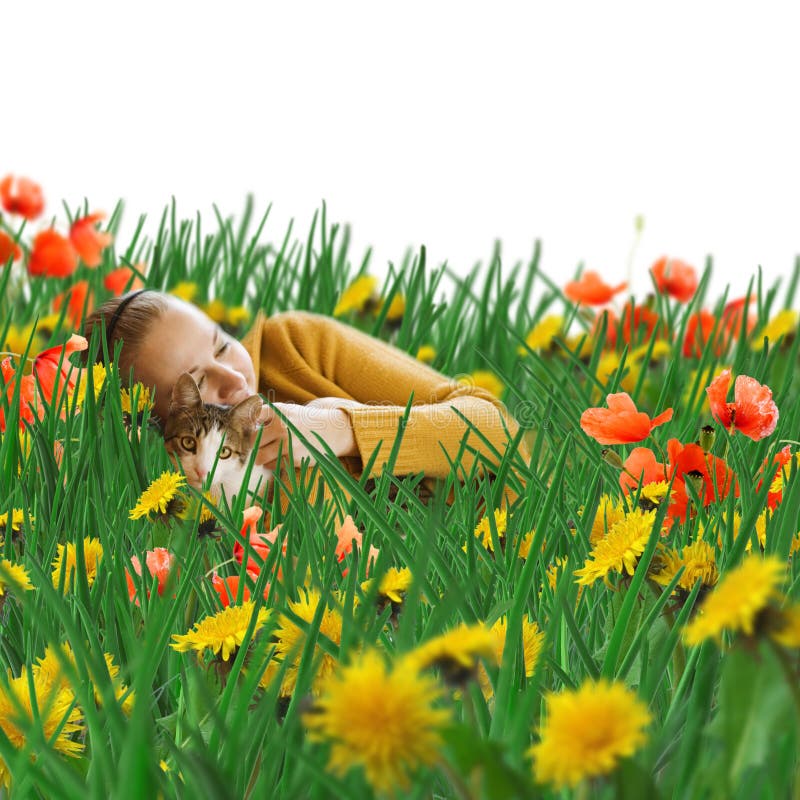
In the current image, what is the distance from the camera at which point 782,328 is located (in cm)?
142

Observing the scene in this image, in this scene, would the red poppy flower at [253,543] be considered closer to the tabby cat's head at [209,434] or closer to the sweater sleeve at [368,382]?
the tabby cat's head at [209,434]

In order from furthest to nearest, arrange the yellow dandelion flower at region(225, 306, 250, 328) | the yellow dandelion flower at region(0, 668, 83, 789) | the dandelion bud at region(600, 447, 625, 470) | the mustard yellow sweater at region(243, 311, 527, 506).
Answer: the yellow dandelion flower at region(225, 306, 250, 328) < the mustard yellow sweater at region(243, 311, 527, 506) < the dandelion bud at region(600, 447, 625, 470) < the yellow dandelion flower at region(0, 668, 83, 789)

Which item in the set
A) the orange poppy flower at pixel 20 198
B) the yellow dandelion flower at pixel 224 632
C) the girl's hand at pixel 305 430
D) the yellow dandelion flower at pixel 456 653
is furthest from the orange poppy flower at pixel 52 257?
the yellow dandelion flower at pixel 456 653

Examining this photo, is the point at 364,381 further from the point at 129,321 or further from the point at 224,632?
the point at 224,632

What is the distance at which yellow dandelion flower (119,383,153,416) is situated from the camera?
37.6 inches

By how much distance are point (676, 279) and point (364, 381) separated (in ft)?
2.31

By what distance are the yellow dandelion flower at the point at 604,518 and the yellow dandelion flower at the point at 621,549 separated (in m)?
0.10

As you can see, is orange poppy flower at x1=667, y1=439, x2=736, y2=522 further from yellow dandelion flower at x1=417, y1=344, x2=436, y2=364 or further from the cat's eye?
yellow dandelion flower at x1=417, y1=344, x2=436, y2=364

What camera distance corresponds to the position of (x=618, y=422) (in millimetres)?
768

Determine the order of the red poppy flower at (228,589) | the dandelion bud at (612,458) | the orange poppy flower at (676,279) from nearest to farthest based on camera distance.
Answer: the red poppy flower at (228,589)
the dandelion bud at (612,458)
the orange poppy flower at (676,279)

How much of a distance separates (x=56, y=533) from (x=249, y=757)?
13.0 inches

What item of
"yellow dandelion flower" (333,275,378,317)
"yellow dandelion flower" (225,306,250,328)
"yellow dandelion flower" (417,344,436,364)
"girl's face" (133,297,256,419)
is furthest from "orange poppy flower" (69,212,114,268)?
"girl's face" (133,297,256,419)

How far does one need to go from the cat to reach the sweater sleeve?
21 centimetres

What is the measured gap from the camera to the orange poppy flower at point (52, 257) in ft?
5.43
